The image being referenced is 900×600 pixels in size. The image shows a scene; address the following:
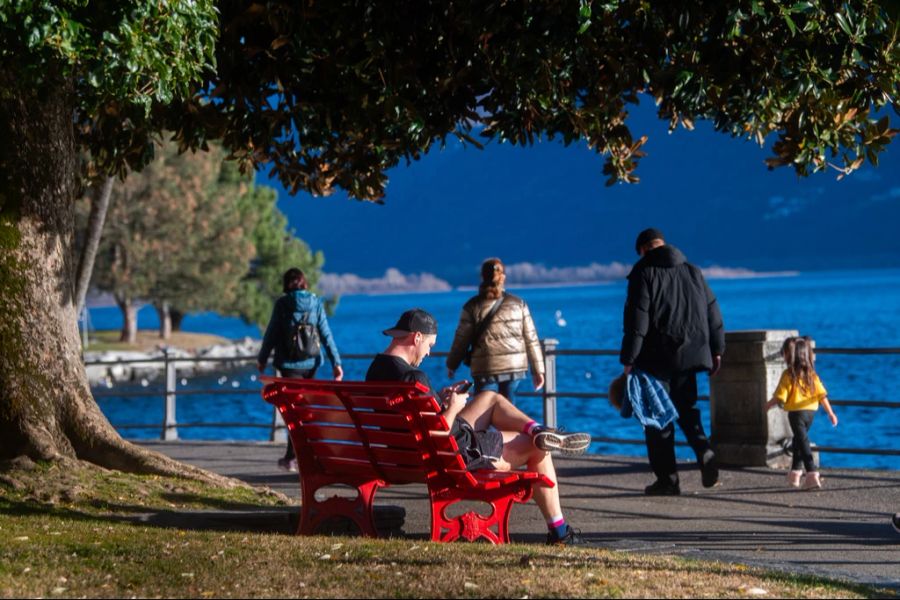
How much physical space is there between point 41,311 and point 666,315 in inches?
186

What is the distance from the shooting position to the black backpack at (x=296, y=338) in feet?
41.0

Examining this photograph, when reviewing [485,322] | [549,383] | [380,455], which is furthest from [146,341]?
[380,455]

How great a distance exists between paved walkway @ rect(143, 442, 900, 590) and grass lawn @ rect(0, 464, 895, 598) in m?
0.86

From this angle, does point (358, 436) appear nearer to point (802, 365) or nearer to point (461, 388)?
point (461, 388)

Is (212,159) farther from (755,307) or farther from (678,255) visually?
(755,307)

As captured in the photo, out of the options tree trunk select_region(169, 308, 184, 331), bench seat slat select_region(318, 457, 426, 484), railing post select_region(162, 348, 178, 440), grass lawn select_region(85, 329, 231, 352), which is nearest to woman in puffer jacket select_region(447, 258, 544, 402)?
bench seat slat select_region(318, 457, 426, 484)

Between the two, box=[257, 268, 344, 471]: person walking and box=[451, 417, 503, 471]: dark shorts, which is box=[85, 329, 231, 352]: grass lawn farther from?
box=[451, 417, 503, 471]: dark shorts

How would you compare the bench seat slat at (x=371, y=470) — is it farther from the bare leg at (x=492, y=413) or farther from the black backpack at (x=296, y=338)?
the black backpack at (x=296, y=338)

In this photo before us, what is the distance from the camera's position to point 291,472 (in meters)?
12.8

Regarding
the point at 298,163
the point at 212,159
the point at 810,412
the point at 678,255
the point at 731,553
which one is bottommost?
the point at 731,553

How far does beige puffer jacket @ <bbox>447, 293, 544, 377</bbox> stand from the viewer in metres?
11.4

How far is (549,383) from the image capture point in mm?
13898

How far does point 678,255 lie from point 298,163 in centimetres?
484

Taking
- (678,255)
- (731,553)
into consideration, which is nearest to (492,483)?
(731,553)
